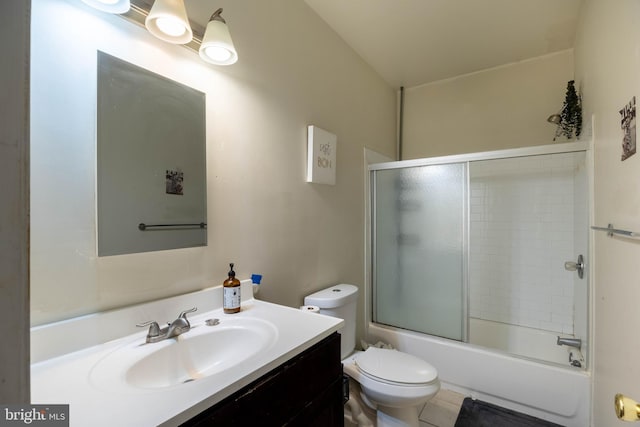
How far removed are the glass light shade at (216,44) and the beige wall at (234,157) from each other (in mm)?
69

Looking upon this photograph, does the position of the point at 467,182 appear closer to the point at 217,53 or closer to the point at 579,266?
the point at 579,266

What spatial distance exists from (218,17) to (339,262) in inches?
60.7

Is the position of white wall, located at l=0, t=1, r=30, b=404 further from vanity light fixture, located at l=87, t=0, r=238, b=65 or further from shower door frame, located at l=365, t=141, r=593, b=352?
shower door frame, located at l=365, t=141, r=593, b=352

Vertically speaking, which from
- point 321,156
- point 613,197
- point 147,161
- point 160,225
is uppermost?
point 321,156

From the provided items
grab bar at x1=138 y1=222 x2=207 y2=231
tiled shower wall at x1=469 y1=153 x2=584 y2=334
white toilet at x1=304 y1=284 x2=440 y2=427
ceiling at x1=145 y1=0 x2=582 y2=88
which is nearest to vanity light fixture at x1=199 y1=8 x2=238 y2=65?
ceiling at x1=145 y1=0 x2=582 y2=88

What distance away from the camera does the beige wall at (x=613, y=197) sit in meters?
0.91

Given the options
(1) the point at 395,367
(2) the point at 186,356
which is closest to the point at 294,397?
(2) the point at 186,356

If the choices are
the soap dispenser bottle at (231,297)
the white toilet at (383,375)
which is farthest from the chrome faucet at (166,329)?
the white toilet at (383,375)

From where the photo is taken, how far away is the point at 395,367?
1.51 meters

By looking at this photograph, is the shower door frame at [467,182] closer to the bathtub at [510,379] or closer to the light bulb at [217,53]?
the bathtub at [510,379]

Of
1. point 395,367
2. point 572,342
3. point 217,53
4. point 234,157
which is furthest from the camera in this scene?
point 572,342

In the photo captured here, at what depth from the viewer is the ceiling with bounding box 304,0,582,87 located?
178 centimetres

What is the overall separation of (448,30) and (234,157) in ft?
5.98

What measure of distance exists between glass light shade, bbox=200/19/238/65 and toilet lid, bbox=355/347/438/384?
5.28 ft
